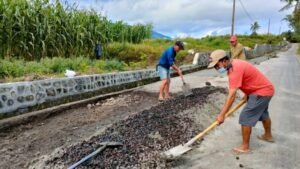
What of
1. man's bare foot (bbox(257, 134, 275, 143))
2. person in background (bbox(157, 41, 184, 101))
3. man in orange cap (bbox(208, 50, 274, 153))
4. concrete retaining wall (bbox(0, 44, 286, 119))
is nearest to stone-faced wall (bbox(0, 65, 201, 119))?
concrete retaining wall (bbox(0, 44, 286, 119))

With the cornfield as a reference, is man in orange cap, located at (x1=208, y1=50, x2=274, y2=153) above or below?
below

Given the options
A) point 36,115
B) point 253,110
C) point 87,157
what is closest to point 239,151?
point 253,110

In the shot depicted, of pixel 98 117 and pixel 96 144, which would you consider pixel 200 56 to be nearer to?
pixel 98 117

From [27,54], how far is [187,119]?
6482 millimetres

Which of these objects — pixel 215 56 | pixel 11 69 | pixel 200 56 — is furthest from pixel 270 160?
pixel 200 56

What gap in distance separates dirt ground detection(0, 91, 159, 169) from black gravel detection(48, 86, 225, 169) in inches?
Result: 19.3

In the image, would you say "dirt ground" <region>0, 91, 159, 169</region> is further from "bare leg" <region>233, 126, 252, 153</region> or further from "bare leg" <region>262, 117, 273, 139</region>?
"bare leg" <region>262, 117, 273, 139</region>

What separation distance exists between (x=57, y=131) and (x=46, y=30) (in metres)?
5.62

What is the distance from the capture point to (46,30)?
437 inches

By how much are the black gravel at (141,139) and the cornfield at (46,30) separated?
5321 mm

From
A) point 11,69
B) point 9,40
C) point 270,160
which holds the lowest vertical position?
point 270,160

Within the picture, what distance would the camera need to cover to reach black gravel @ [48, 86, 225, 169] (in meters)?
4.49

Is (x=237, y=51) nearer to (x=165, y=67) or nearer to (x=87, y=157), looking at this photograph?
(x=165, y=67)

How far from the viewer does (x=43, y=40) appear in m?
11.1
